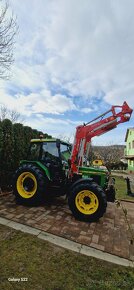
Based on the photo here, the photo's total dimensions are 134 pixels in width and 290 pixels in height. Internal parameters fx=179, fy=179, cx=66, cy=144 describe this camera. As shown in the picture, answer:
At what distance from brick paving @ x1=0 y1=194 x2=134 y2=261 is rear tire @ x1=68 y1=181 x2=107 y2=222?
189 mm

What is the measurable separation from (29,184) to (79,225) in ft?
6.75

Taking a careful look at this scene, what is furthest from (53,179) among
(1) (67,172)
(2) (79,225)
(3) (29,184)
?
(2) (79,225)

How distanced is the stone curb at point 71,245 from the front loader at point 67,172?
1.11 m

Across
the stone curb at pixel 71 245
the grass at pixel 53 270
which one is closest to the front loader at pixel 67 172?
the stone curb at pixel 71 245

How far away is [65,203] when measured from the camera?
18.5 ft

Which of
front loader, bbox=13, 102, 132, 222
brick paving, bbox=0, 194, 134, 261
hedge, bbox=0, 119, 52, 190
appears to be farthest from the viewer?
hedge, bbox=0, 119, 52, 190

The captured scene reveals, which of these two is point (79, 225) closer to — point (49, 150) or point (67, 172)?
point (67, 172)

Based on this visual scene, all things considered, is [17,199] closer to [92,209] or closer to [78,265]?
[92,209]

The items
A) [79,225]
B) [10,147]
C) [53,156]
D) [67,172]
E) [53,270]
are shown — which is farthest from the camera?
[10,147]

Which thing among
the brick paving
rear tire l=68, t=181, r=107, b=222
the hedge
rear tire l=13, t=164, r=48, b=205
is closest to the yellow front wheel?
rear tire l=68, t=181, r=107, b=222

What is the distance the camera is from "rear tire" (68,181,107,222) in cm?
421

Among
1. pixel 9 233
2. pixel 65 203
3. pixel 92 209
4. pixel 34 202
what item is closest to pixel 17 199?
pixel 34 202

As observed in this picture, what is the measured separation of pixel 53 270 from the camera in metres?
2.50

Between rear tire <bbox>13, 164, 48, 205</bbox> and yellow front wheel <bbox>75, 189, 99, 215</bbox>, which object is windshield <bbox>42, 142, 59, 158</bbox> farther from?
yellow front wheel <bbox>75, 189, 99, 215</bbox>
